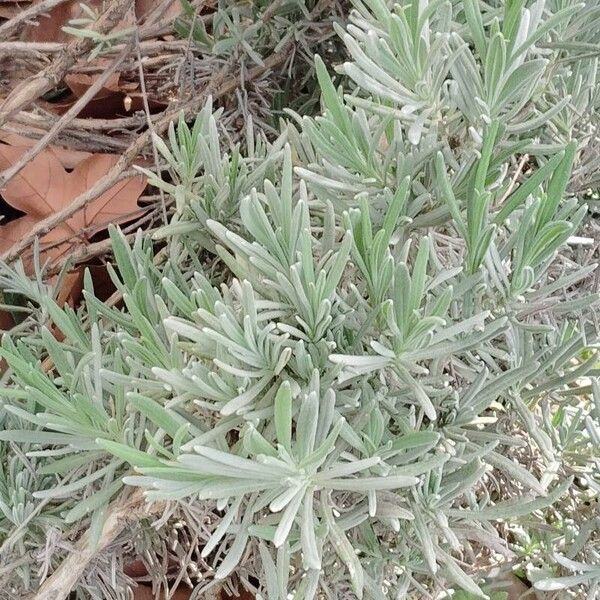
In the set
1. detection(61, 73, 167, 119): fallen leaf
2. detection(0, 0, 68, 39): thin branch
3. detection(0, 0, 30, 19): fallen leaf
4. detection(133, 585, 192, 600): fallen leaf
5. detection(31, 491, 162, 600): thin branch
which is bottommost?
detection(133, 585, 192, 600): fallen leaf

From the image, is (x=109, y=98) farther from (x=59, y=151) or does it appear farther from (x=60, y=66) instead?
(x=60, y=66)

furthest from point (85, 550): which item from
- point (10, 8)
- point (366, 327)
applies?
point (10, 8)

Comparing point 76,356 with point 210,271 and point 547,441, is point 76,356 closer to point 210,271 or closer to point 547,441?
point 210,271

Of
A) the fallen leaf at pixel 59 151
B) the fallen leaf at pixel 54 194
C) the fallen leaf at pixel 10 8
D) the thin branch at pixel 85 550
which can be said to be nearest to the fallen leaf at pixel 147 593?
the thin branch at pixel 85 550

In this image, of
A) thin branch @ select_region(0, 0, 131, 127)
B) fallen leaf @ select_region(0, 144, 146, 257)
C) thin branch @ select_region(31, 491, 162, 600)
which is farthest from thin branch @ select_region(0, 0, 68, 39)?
thin branch @ select_region(31, 491, 162, 600)

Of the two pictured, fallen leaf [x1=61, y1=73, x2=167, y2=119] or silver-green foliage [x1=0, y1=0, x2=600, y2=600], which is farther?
fallen leaf [x1=61, y1=73, x2=167, y2=119]

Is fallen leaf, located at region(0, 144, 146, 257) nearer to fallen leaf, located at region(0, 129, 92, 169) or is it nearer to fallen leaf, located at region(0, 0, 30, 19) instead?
fallen leaf, located at region(0, 129, 92, 169)

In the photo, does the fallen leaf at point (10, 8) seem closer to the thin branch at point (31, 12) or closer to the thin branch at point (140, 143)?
the thin branch at point (31, 12)
